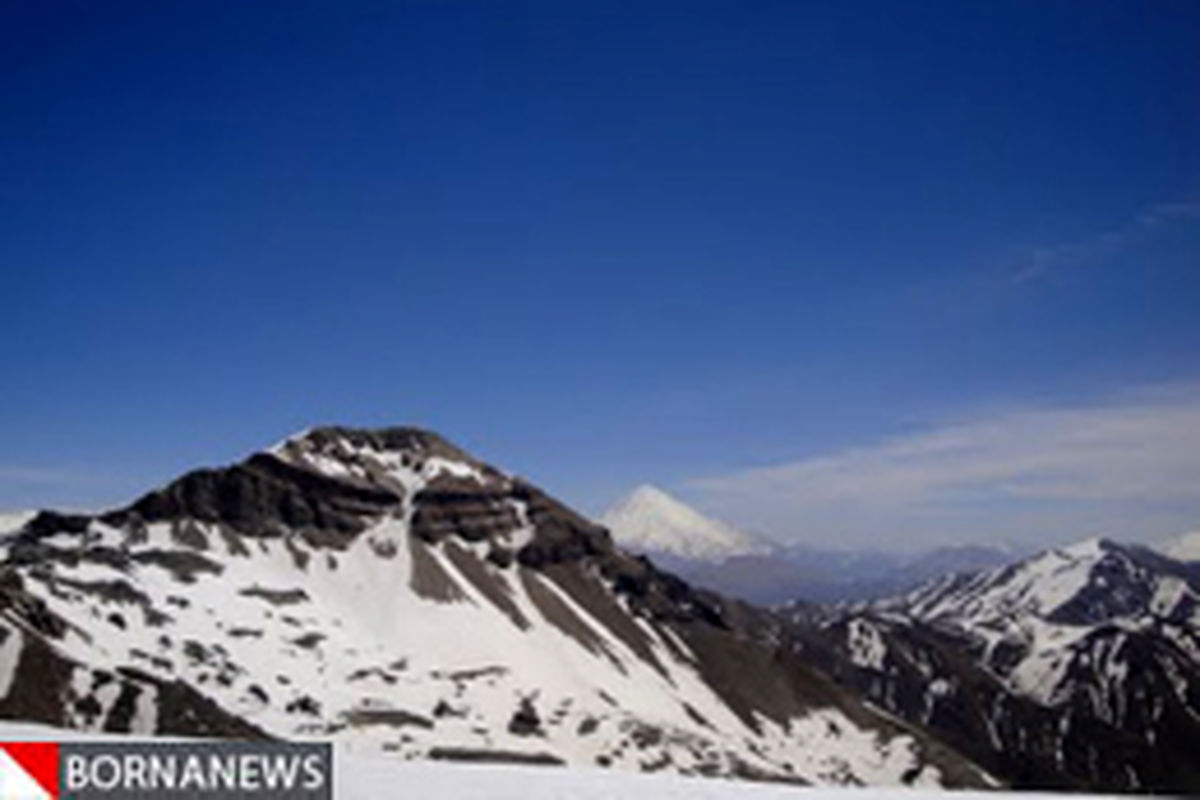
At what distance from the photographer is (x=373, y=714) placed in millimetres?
160625

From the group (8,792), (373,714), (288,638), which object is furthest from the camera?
(288,638)

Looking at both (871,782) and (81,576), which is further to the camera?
(871,782)

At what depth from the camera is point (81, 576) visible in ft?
575

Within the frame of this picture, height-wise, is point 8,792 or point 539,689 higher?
point 8,792

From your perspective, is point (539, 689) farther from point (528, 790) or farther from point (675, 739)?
point (528, 790)

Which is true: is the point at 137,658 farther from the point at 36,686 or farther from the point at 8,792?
the point at 8,792

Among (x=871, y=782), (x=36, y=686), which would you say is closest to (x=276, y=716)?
(x=36, y=686)

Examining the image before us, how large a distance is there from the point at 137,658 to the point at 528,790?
149 metres

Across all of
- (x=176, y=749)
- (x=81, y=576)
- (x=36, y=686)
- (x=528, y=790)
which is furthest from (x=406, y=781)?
(x=81, y=576)

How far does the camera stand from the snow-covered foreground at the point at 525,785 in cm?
2089

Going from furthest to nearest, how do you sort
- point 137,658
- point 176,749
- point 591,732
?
point 591,732 < point 137,658 < point 176,749

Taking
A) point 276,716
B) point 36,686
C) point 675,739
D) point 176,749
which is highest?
point 176,749

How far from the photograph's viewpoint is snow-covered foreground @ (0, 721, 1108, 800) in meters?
20.9

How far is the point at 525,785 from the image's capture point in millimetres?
21844
